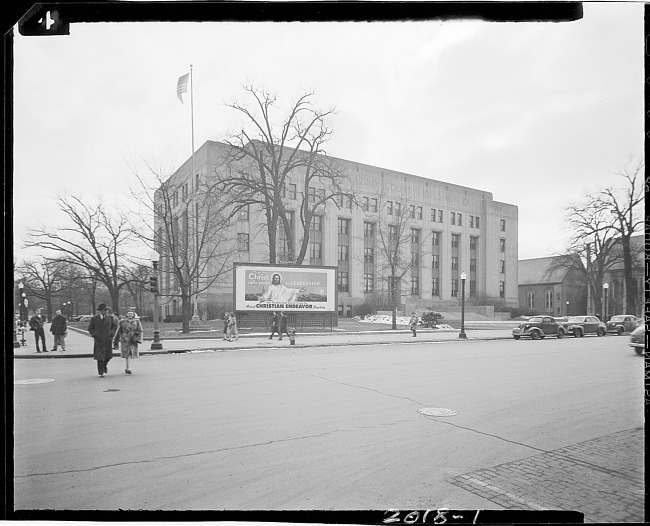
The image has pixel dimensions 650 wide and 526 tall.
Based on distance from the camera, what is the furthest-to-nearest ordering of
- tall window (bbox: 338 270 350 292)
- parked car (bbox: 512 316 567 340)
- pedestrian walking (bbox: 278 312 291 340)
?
pedestrian walking (bbox: 278 312 291 340), tall window (bbox: 338 270 350 292), parked car (bbox: 512 316 567 340)

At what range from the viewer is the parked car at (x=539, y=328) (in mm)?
5222

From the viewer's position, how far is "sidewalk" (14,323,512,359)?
4672 millimetres

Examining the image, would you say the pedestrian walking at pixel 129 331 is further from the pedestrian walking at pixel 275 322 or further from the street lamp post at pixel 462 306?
the street lamp post at pixel 462 306

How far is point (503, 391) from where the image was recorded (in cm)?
584

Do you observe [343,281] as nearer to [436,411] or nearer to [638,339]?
[436,411]

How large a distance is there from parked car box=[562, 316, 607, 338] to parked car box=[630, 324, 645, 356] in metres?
0.73

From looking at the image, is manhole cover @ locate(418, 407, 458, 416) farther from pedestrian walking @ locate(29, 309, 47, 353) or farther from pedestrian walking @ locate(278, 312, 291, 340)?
pedestrian walking @ locate(278, 312, 291, 340)

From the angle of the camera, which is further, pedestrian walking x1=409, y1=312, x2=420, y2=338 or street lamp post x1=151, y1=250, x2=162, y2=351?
pedestrian walking x1=409, y1=312, x2=420, y2=338

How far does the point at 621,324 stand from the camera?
4.33 metres

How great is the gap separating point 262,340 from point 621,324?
7267 millimetres

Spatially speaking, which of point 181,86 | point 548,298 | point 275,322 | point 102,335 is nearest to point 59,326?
point 102,335

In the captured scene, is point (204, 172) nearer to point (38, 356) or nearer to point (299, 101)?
point (299, 101)

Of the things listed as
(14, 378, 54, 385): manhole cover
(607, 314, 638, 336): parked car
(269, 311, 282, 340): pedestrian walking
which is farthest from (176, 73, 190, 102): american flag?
(269, 311, 282, 340): pedestrian walking
